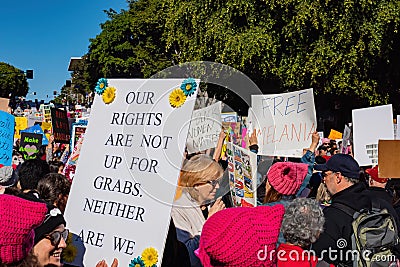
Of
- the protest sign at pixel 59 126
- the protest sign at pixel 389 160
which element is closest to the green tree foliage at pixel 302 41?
the protest sign at pixel 59 126

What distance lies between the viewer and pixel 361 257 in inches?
131

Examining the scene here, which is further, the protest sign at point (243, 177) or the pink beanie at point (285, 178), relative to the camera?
the protest sign at point (243, 177)

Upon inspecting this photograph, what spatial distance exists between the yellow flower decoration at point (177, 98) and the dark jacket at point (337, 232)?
3.99ft

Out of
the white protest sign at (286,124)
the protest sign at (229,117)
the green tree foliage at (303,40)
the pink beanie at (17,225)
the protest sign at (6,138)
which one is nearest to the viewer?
the pink beanie at (17,225)

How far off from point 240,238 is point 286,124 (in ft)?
15.3

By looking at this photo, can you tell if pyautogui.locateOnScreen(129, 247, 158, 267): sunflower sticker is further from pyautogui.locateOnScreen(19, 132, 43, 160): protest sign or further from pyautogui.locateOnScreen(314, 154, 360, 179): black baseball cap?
pyautogui.locateOnScreen(19, 132, 43, 160): protest sign

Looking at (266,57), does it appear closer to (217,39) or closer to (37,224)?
(217,39)

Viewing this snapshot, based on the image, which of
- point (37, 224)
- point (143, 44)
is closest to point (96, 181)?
point (37, 224)

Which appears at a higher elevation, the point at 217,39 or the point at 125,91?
the point at 217,39

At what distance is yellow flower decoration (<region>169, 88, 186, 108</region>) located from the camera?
3260mm

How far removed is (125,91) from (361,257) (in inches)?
Result: 70.4

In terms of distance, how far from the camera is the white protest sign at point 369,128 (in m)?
6.45

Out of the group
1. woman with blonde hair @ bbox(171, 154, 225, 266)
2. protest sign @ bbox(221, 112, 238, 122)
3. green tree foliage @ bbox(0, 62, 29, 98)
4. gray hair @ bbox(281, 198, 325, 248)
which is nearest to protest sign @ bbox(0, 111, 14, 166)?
woman with blonde hair @ bbox(171, 154, 225, 266)

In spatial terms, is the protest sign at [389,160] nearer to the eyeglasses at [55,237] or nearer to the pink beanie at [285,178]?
the pink beanie at [285,178]
